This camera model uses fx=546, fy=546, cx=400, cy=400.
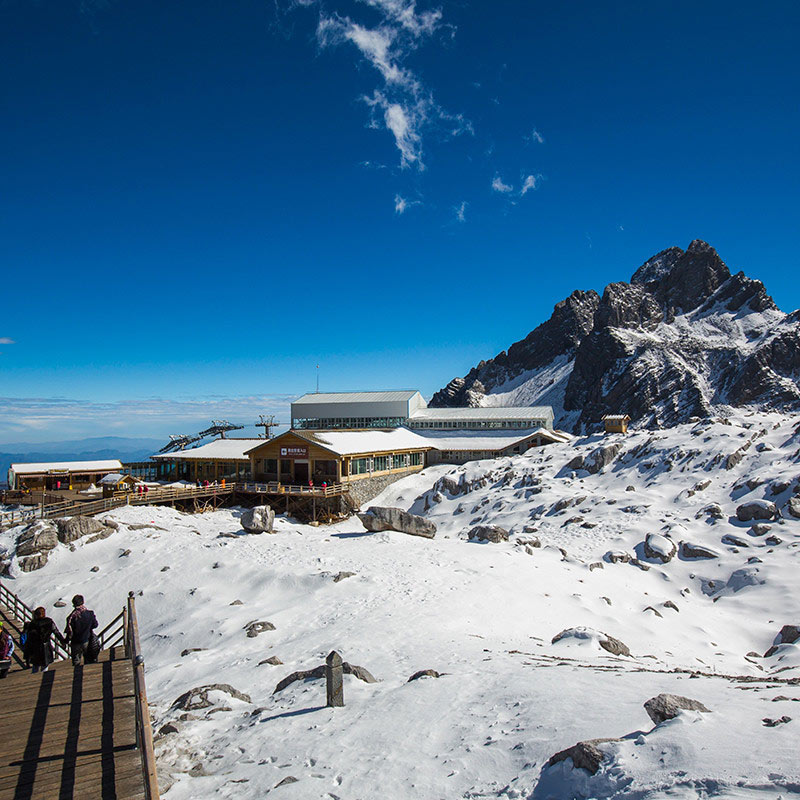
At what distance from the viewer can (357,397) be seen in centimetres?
8444

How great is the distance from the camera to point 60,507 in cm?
3609

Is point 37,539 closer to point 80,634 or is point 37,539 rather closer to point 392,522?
point 392,522

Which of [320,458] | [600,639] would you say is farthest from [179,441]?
[600,639]

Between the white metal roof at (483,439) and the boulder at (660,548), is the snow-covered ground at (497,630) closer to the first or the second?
the boulder at (660,548)

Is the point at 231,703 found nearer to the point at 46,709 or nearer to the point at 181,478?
the point at 46,709

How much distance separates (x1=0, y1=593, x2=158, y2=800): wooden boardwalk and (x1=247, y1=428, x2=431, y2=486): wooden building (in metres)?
35.3

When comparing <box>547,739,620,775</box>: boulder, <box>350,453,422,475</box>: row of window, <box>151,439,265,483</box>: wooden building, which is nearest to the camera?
<box>547,739,620,775</box>: boulder

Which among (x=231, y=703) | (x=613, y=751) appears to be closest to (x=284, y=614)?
(x=231, y=703)

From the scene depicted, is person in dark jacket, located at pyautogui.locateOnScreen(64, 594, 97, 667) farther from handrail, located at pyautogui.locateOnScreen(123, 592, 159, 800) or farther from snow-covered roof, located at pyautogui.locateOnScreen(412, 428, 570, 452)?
snow-covered roof, located at pyautogui.locateOnScreen(412, 428, 570, 452)

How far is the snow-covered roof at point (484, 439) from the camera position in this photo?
6281 cm

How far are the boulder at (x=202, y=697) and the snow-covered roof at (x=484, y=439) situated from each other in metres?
49.6

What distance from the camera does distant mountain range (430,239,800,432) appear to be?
120m

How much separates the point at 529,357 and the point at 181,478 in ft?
450

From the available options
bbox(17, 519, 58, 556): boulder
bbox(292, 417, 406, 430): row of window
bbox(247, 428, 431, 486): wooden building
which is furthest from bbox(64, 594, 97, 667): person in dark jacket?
bbox(292, 417, 406, 430): row of window
